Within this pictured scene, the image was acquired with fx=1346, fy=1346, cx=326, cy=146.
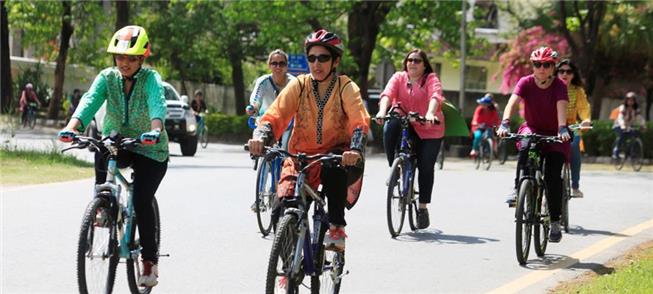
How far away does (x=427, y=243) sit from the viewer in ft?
38.0

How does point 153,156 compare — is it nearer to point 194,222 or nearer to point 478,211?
point 194,222

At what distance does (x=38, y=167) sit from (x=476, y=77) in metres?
44.5

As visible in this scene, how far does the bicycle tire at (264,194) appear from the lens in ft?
38.2

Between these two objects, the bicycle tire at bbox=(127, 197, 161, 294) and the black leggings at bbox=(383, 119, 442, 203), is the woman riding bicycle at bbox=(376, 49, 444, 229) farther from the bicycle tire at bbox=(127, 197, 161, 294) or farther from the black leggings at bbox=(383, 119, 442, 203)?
the bicycle tire at bbox=(127, 197, 161, 294)

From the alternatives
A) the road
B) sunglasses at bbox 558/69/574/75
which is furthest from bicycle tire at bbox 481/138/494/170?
sunglasses at bbox 558/69/574/75

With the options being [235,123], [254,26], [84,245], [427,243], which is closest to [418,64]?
[427,243]

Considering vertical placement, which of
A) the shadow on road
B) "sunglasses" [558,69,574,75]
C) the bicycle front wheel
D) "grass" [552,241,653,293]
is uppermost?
"sunglasses" [558,69,574,75]

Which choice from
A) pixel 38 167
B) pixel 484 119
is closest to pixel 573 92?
pixel 38 167

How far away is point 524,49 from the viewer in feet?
145

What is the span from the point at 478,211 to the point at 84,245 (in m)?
8.41

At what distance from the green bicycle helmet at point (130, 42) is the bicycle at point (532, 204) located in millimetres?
3655

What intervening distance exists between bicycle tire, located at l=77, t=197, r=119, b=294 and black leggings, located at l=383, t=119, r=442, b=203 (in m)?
5.28

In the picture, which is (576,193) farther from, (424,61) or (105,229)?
(105,229)

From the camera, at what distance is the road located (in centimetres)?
899
